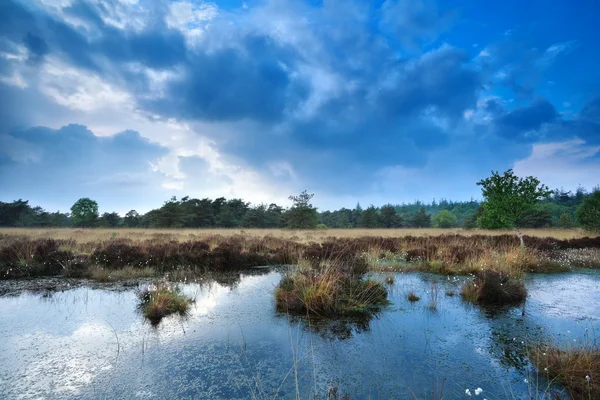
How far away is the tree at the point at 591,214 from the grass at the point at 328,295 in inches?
1157

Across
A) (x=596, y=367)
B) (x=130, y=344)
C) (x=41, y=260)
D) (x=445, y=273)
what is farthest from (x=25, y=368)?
(x=445, y=273)

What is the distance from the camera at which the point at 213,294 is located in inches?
323

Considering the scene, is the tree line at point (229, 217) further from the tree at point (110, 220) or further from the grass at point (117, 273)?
the grass at point (117, 273)

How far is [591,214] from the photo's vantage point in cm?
2723

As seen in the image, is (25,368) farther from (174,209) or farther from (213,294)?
(174,209)

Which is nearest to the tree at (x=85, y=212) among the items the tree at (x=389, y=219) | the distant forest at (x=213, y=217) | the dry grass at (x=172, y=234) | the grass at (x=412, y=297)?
the distant forest at (x=213, y=217)

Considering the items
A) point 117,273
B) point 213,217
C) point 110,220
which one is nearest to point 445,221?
point 213,217

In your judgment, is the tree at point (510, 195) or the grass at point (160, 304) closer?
the grass at point (160, 304)

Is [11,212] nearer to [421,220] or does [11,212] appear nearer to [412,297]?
→ [412,297]

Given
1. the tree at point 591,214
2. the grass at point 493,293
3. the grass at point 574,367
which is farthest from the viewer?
the tree at point 591,214

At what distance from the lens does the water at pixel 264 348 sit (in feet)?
12.2

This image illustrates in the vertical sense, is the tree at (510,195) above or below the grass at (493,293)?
Result: above

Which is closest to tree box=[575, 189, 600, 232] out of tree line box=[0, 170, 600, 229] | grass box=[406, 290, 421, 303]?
tree line box=[0, 170, 600, 229]

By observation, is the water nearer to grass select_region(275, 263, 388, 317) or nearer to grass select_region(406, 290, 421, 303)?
grass select_region(406, 290, 421, 303)
